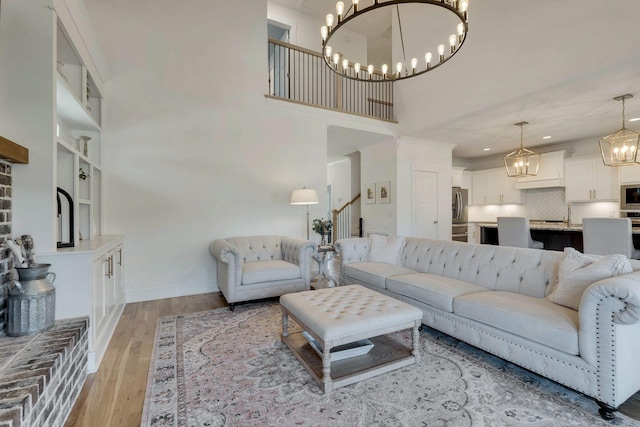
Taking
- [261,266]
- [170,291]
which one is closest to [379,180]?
[261,266]

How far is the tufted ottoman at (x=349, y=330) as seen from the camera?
72.6 inches

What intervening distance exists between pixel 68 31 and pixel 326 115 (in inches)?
139

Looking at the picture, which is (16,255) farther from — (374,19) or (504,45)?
(374,19)

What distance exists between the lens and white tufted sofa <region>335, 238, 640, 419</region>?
1.58m

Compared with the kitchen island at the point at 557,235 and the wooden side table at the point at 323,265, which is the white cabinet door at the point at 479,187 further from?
the wooden side table at the point at 323,265

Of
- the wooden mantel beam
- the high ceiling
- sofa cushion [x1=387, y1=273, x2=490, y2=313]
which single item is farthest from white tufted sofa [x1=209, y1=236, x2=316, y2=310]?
the high ceiling

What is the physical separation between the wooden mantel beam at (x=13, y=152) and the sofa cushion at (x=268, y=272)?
2.12m

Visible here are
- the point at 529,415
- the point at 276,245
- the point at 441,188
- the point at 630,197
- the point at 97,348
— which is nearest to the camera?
the point at 529,415

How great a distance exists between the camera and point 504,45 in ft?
12.8

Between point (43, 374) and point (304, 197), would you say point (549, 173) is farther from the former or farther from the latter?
point (43, 374)

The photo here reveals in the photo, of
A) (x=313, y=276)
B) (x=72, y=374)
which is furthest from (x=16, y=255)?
(x=313, y=276)

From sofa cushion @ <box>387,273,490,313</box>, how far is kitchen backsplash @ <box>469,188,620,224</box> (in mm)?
5463

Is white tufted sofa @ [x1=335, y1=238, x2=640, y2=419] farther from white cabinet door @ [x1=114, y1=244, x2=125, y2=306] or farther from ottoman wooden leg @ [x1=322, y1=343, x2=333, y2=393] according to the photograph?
white cabinet door @ [x1=114, y1=244, x2=125, y2=306]

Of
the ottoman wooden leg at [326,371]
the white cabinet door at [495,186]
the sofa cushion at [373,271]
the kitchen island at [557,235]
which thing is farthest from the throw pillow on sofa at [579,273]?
the white cabinet door at [495,186]
